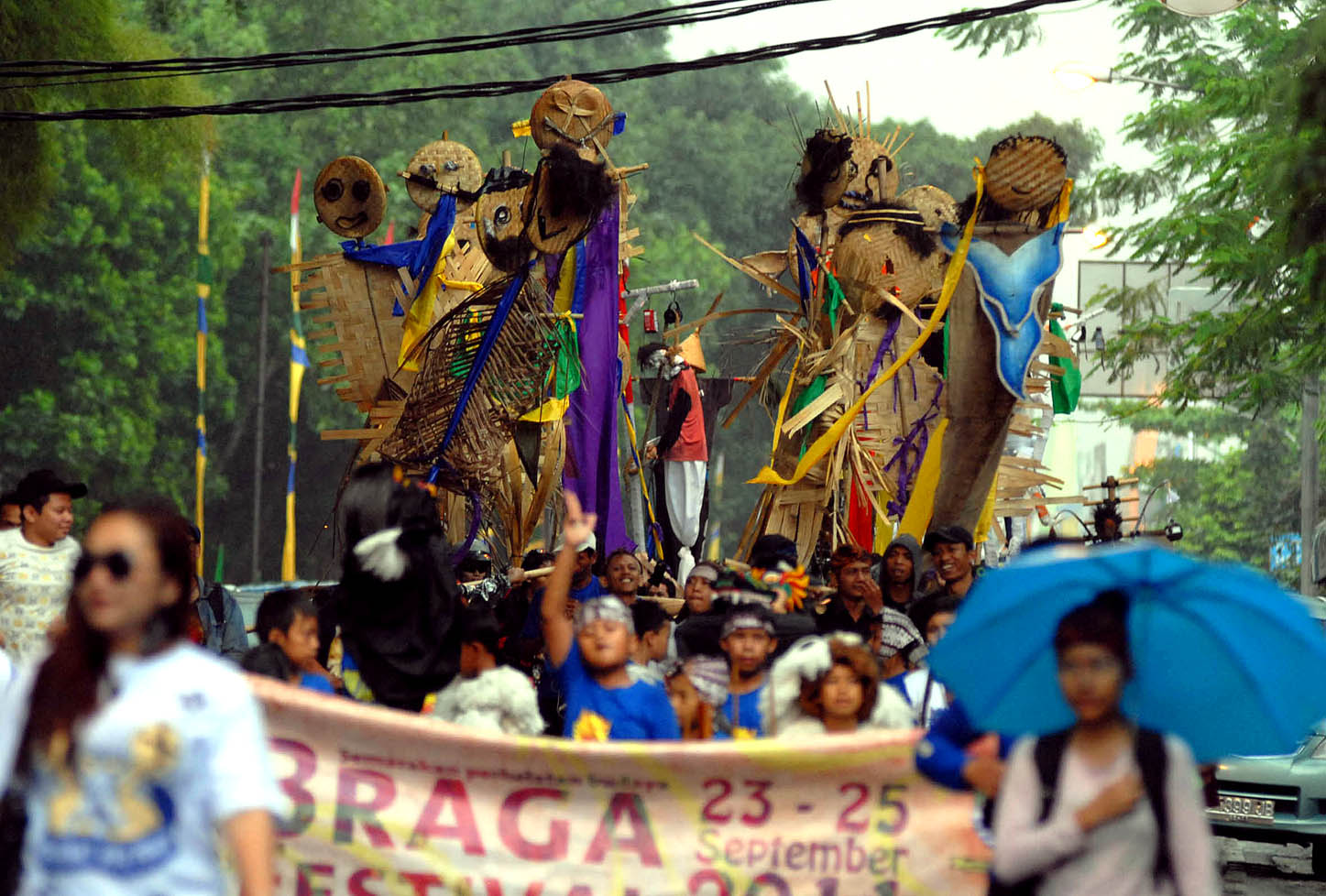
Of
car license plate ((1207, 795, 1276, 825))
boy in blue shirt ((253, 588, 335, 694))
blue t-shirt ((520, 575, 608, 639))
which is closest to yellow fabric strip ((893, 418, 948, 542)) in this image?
blue t-shirt ((520, 575, 608, 639))

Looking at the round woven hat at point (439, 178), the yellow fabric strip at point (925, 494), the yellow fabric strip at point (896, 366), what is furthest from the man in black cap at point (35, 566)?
the round woven hat at point (439, 178)

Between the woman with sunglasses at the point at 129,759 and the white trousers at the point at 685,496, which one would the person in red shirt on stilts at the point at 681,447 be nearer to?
the white trousers at the point at 685,496

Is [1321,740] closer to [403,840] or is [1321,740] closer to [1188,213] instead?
[403,840]

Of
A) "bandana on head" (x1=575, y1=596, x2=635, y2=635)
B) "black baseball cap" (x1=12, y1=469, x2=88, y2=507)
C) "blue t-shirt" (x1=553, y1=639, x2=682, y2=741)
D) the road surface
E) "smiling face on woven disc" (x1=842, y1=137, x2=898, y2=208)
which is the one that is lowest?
the road surface

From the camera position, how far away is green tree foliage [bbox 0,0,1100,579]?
1278 inches

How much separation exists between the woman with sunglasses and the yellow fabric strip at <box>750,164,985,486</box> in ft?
26.1

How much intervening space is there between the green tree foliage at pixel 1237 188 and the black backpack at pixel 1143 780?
8424 mm

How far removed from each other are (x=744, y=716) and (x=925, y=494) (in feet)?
17.2

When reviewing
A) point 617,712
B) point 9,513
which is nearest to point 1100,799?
point 617,712

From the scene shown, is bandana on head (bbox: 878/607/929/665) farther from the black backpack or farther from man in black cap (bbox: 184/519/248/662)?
the black backpack

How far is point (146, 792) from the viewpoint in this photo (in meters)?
3.76

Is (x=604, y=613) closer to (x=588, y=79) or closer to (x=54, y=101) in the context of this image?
(x=588, y=79)

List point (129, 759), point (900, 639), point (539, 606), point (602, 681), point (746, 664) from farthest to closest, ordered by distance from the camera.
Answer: point (539, 606) → point (900, 639) → point (746, 664) → point (602, 681) → point (129, 759)

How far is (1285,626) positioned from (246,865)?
83.8 inches
